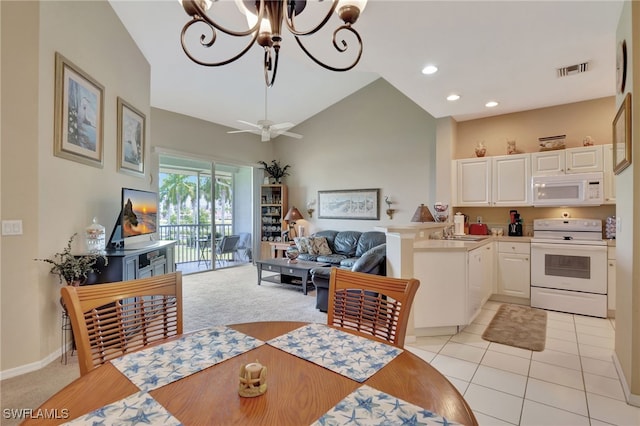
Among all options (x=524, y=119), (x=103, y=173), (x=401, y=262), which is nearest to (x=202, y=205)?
(x=103, y=173)

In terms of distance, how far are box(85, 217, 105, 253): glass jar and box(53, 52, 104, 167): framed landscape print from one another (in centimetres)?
64

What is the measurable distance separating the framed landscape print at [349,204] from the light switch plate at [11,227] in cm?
501

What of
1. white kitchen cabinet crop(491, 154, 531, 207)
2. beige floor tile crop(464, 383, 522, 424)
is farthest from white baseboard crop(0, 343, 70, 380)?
white kitchen cabinet crop(491, 154, 531, 207)

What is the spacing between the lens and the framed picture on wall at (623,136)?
7.13 ft

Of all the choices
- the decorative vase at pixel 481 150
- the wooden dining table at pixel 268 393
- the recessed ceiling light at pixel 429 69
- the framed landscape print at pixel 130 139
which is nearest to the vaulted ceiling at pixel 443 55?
the recessed ceiling light at pixel 429 69

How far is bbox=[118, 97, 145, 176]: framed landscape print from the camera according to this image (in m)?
→ 3.62

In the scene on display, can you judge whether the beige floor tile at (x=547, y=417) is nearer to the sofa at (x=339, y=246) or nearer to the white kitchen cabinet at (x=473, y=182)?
the sofa at (x=339, y=246)

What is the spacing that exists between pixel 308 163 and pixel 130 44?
160 inches

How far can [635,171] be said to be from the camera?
208 centimetres

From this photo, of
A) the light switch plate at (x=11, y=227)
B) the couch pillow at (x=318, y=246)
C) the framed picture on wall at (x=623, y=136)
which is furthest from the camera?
the couch pillow at (x=318, y=246)

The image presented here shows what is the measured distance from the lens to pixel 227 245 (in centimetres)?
657

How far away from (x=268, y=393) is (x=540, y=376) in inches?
98.8

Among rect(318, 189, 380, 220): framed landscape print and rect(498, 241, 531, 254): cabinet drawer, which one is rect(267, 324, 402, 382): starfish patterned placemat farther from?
rect(318, 189, 380, 220): framed landscape print

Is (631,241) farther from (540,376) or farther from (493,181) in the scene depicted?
(493,181)
